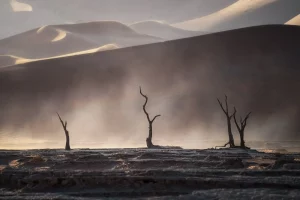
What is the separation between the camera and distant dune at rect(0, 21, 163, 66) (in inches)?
5231

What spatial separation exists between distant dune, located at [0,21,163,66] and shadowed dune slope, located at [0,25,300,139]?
74683mm

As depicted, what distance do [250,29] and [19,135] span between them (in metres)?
39.7

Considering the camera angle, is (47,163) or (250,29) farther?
(250,29)

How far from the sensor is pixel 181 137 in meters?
36.5

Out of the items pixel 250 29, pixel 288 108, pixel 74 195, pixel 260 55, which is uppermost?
→ pixel 250 29

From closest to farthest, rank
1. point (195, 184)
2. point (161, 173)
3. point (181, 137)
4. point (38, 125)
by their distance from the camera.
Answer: point (195, 184) < point (161, 173) < point (181, 137) < point (38, 125)

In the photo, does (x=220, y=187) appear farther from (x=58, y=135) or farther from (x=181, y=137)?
(x=58, y=135)

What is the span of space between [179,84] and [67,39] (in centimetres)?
10596

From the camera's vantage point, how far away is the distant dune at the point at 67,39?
436ft

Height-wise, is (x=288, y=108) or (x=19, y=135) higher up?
(x=288, y=108)

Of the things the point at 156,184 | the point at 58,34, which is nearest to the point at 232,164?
the point at 156,184

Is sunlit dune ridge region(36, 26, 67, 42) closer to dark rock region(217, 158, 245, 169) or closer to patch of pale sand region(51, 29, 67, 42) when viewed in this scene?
patch of pale sand region(51, 29, 67, 42)

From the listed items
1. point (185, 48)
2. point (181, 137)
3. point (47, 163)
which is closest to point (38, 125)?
point (181, 137)

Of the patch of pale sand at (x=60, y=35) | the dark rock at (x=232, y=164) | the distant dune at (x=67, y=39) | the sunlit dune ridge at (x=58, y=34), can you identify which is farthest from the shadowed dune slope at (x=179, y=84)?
the sunlit dune ridge at (x=58, y=34)
